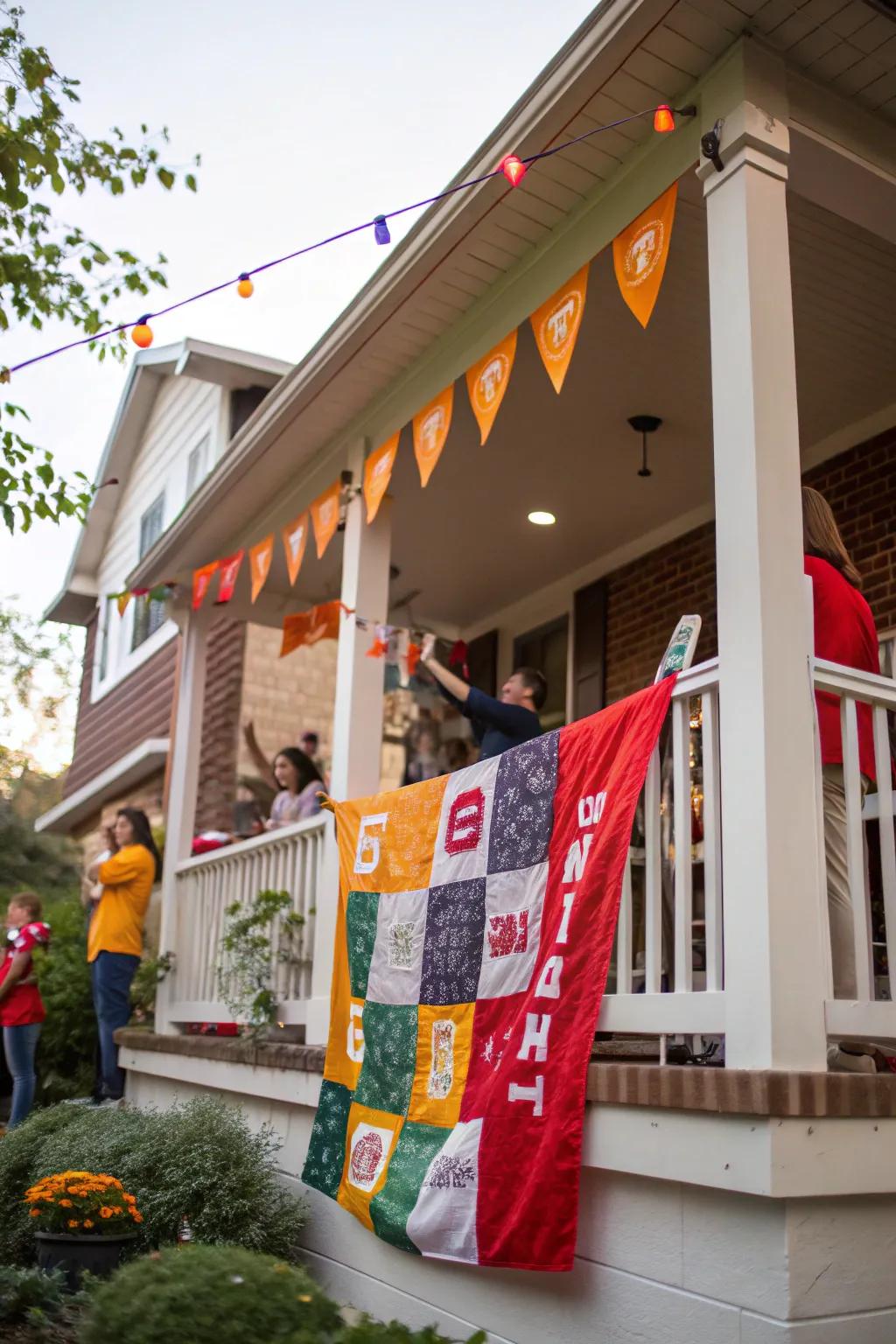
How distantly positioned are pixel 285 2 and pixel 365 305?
6.61 meters

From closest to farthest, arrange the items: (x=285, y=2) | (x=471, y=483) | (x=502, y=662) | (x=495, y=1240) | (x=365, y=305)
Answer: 1. (x=495, y=1240)
2. (x=365, y=305)
3. (x=471, y=483)
4. (x=502, y=662)
5. (x=285, y=2)

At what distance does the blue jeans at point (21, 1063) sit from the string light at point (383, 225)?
4.85 meters

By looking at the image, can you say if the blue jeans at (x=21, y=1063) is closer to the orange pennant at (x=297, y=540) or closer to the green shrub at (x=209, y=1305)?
the orange pennant at (x=297, y=540)

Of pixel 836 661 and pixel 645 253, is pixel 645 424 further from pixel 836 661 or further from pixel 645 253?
pixel 836 661

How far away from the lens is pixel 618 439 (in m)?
6.70

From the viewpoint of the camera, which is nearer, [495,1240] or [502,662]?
[495,1240]

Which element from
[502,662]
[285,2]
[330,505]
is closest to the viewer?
[330,505]

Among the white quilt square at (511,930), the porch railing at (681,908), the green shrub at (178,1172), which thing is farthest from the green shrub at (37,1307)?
→ the porch railing at (681,908)

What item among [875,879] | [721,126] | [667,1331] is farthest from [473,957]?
[721,126]

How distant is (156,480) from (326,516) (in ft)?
33.4

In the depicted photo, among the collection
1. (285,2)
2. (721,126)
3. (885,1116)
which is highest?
(285,2)

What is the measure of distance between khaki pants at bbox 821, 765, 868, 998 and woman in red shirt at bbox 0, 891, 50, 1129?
5951 millimetres

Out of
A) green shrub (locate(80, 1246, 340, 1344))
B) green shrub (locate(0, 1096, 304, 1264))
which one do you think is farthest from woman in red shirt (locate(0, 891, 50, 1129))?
green shrub (locate(80, 1246, 340, 1344))

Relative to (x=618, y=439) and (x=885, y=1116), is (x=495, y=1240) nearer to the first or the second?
(x=885, y=1116)
